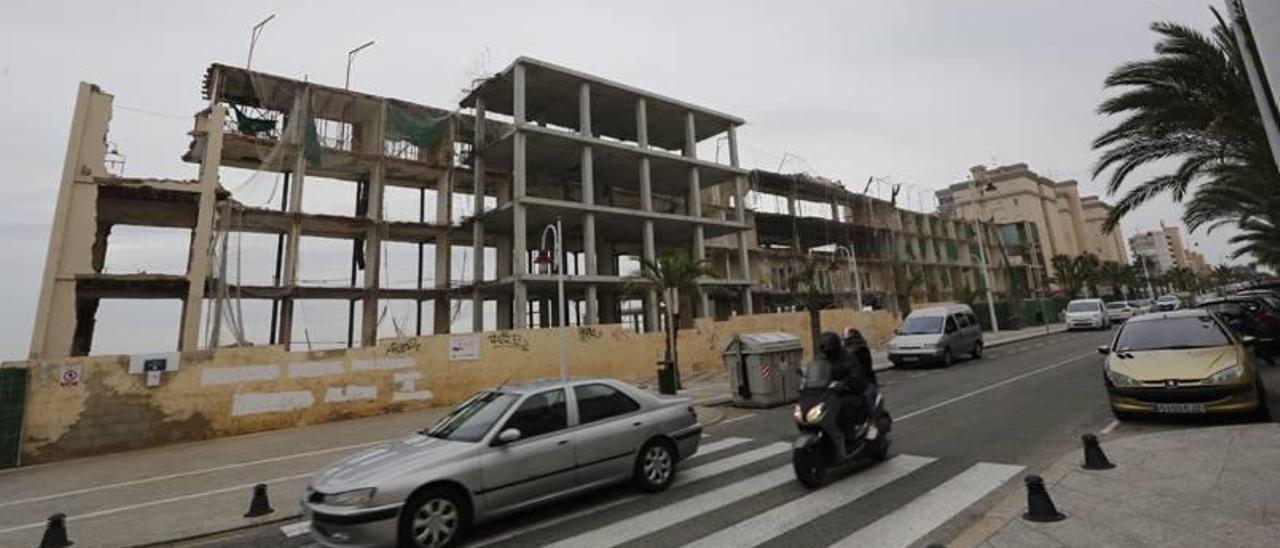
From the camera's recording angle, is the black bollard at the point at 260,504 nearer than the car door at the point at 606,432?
No

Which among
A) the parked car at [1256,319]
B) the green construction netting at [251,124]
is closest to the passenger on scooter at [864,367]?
the parked car at [1256,319]

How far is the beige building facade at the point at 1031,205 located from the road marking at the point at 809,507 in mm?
78579

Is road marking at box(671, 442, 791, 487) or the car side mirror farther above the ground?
the car side mirror

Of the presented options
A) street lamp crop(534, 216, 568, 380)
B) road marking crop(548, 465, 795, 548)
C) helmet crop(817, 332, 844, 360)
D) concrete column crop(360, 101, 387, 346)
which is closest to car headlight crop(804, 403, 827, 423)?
helmet crop(817, 332, 844, 360)

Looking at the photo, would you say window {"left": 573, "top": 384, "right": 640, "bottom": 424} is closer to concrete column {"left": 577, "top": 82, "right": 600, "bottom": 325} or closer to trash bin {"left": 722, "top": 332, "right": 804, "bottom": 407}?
trash bin {"left": 722, "top": 332, "right": 804, "bottom": 407}

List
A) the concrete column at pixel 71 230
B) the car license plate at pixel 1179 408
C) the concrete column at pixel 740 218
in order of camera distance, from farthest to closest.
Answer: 1. the concrete column at pixel 740 218
2. the concrete column at pixel 71 230
3. the car license plate at pixel 1179 408

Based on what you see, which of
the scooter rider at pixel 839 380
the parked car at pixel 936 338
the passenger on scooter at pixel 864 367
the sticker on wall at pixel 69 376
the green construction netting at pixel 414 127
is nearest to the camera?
the scooter rider at pixel 839 380

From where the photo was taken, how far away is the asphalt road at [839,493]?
512 centimetres

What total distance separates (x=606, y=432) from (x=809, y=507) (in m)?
2.31

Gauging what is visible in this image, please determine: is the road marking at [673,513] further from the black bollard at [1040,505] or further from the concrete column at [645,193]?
the concrete column at [645,193]

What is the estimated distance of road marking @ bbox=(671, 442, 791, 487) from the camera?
721 cm

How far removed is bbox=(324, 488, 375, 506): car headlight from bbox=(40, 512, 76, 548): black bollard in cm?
378

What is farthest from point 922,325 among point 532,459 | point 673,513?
point 532,459

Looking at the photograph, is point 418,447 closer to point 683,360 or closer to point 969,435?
point 969,435
